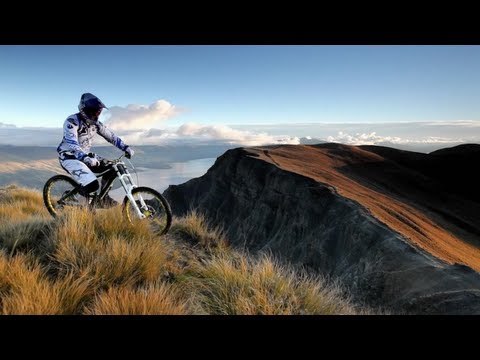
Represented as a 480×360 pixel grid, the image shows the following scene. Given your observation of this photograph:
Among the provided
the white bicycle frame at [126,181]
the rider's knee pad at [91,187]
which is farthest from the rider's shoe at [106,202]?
the white bicycle frame at [126,181]

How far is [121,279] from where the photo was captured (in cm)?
514

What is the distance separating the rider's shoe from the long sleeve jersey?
1.17 metres

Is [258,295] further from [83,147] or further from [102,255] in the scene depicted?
[83,147]

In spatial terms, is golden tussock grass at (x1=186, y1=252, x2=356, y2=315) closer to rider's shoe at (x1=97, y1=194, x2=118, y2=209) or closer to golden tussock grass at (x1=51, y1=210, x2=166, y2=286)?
golden tussock grass at (x1=51, y1=210, x2=166, y2=286)

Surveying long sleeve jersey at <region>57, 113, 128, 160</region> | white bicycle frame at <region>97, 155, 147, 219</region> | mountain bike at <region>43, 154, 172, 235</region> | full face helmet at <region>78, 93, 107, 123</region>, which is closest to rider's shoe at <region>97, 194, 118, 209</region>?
mountain bike at <region>43, 154, 172, 235</region>

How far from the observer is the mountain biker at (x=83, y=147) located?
741 cm

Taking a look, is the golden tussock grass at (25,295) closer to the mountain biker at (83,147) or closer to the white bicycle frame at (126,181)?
the white bicycle frame at (126,181)

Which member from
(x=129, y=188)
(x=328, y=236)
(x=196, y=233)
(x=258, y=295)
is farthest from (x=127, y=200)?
(x=328, y=236)

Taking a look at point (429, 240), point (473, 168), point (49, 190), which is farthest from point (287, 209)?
point (473, 168)

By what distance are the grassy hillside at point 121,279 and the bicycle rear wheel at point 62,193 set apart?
1054 mm

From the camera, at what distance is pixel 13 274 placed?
4527 mm

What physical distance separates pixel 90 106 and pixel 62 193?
250 cm
